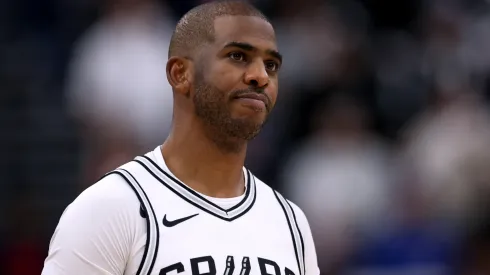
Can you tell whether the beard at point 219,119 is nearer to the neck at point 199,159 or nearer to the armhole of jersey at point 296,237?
the neck at point 199,159

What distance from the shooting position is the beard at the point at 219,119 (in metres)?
4.10

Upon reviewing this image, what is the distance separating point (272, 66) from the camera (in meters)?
4.25

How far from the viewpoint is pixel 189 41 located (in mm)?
4246

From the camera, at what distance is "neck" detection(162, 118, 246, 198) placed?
13.9 ft

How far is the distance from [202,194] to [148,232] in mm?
388

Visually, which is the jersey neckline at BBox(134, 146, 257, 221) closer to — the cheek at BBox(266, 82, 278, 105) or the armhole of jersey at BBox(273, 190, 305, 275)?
the armhole of jersey at BBox(273, 190, 305, 275)

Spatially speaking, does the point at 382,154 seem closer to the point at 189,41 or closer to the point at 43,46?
the point at 43,46

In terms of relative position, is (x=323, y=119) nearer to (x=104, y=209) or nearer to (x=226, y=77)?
(x=226, y=77)

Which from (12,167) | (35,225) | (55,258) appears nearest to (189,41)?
(55,258)

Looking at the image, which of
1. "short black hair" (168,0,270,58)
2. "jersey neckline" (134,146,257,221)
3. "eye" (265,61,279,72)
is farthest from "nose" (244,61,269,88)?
"jersey neckline" (134,146,257,221)

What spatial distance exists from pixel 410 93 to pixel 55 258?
588 cm

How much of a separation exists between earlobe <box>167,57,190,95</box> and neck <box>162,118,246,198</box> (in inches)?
6.2

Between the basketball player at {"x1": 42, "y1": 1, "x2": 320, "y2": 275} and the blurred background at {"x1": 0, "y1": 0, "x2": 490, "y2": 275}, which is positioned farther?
the blurred background at {"x1": 0, "y1": 0, "x2": 490, "y2": 275}

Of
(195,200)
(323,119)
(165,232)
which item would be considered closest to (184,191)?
(195,200)
